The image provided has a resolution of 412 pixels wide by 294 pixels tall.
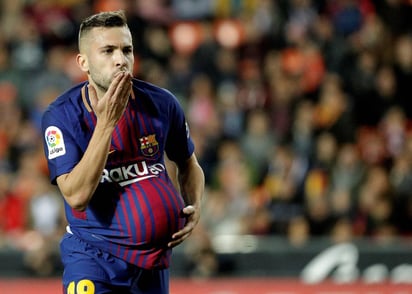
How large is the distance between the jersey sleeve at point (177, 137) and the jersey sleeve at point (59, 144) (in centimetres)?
58

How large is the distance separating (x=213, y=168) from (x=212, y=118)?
2.47 feet

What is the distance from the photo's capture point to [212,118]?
42.9 feet

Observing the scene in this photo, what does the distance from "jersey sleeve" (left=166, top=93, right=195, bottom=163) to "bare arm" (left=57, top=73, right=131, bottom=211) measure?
639mm

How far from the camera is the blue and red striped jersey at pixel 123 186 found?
16.3ft

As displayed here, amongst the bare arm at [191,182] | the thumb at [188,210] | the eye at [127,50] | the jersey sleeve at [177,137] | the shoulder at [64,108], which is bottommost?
the thumb at [188,210]

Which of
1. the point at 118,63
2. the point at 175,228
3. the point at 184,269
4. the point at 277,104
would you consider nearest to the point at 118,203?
the point at 175,228

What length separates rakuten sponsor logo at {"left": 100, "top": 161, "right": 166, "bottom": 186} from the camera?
16.3 feet

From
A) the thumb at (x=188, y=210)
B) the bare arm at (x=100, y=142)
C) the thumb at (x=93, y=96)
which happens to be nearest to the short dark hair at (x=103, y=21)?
the thumb at (x=93, y=96)

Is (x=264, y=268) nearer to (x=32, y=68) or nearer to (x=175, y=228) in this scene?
(x=32, y=68)

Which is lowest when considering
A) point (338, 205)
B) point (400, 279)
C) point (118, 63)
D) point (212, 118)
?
point (400, 279)

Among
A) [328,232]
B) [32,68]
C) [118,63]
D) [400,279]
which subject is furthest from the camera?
[32,68]

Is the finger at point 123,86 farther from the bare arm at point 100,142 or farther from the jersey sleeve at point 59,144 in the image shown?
the jersey sleeve at point 59,144

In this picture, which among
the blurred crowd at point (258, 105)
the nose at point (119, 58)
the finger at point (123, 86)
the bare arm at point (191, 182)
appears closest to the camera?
the finger at point (123, 86)

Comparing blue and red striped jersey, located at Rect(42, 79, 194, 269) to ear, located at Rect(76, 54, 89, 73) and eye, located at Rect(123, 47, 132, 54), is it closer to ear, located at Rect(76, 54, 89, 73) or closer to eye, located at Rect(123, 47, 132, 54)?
ear, located at Rect(76, 54, 89, 73)
